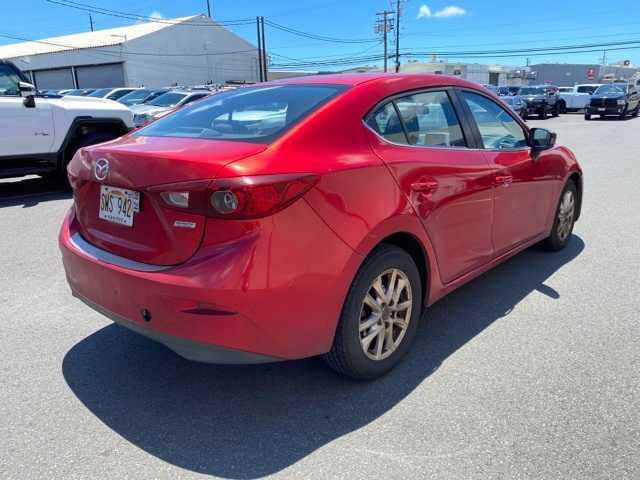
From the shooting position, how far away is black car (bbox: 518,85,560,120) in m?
30.5

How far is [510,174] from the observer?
3.89 m

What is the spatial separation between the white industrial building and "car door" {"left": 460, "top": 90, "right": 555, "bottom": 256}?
49613 millimetres

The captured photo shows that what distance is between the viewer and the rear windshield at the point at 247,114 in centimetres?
280

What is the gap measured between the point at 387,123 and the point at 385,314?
3.53 feet

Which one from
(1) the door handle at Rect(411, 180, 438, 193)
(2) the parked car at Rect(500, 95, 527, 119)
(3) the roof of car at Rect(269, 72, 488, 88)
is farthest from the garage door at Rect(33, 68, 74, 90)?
(1) the door handle at Rect(411, 180, 438, 193)

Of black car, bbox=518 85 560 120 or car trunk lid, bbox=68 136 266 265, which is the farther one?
black car, bbox=518 85 560 120

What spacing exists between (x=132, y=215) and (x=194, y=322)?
26.1 inches

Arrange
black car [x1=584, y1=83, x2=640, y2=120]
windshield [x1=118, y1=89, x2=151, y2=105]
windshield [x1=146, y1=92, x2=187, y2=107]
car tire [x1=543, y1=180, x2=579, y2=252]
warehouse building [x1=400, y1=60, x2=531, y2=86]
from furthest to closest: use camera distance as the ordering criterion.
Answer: warehouse building [x1=400, y1=60, x2=531, y2=86], black car [x1=584, y1=83, x2=640, y2=120], windshield [x1=118, y1=89, x2=151, y2=105], windshield [x1=146, y1=92, x2=187, y2=107], car tire [x1=543, y1=180, x2=579, y2=252]

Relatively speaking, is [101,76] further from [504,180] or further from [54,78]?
[504,180]

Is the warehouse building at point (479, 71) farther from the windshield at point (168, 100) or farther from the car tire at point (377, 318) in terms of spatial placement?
the car tire at point (377, 318)

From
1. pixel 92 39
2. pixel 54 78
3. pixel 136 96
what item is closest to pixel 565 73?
pixel 92 39

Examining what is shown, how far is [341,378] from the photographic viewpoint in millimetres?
3049

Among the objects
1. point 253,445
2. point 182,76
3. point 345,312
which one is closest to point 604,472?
point 345,312

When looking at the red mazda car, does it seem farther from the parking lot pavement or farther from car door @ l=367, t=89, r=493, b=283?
the parking lot pavement
